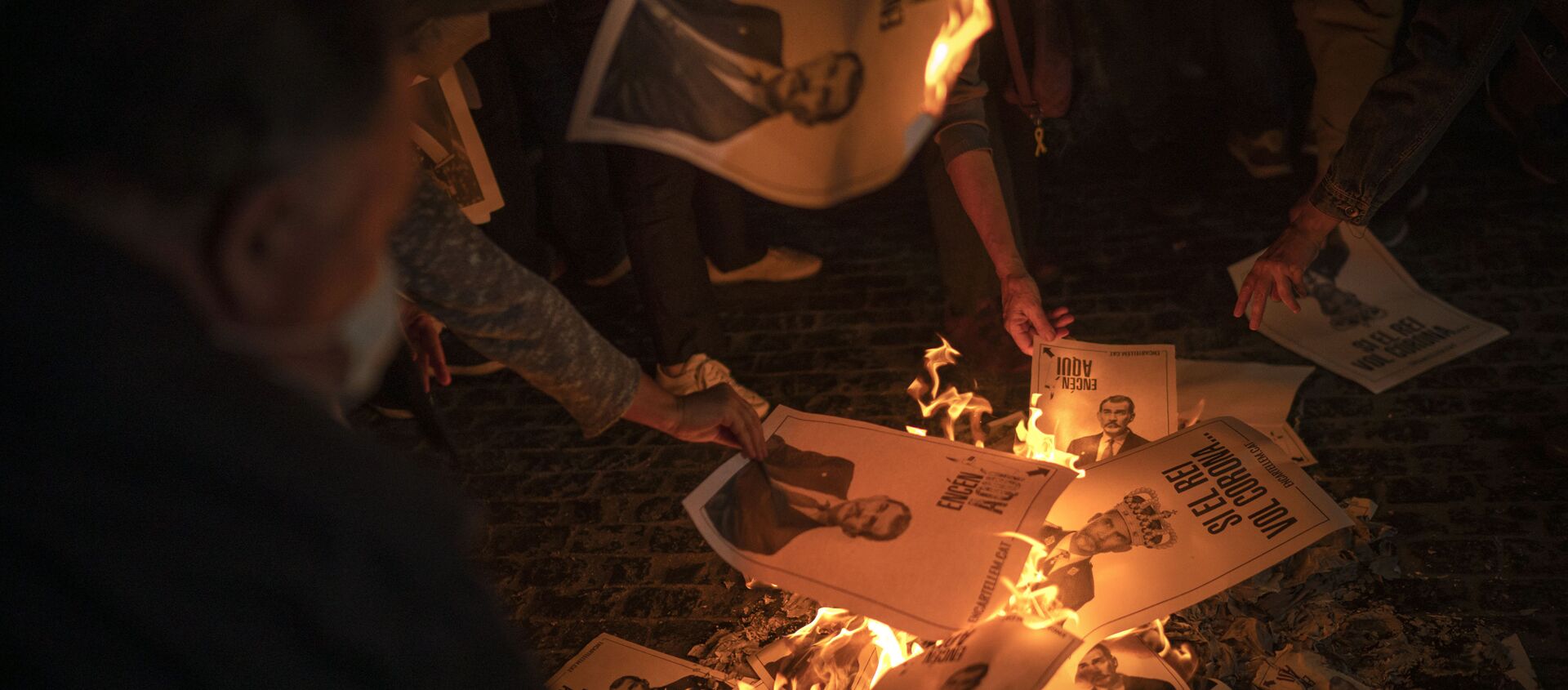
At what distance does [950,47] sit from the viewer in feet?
5.00

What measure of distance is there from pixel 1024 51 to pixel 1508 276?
1911 millimetres

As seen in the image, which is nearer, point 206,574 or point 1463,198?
point 206,574

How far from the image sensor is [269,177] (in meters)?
0.88

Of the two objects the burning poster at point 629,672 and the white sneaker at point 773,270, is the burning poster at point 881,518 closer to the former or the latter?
the burning poster at point 629,672

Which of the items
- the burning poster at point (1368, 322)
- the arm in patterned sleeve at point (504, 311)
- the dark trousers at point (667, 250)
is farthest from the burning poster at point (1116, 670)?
the dark trousers at point (667, 250)

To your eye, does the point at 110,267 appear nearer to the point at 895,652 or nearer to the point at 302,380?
the point at 302,380

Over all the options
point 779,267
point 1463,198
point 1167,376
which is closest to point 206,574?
point 1167,376

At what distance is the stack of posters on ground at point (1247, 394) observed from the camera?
Answer: 282 cm

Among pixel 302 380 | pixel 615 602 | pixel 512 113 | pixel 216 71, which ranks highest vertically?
pixel 216 71

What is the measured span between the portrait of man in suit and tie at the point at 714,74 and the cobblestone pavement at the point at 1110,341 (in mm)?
1557

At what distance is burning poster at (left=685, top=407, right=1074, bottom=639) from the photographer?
73.5 inches

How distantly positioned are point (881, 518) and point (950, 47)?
101cm

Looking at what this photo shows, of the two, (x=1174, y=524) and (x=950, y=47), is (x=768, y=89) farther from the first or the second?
(x=1174, y=524)

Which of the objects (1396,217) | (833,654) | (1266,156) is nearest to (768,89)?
(833,654)
